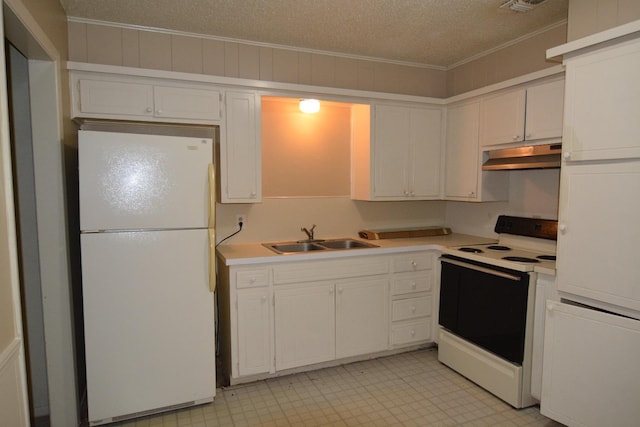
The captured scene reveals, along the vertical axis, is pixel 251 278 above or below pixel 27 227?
below

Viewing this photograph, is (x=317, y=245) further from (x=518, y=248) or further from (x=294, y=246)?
(x=518, y=248)

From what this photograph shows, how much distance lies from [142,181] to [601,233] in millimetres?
2464

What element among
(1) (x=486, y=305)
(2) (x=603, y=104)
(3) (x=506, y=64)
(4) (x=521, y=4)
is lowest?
(1) (x=486, y=305)

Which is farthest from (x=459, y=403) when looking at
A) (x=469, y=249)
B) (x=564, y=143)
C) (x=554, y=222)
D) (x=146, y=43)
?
(x=146, y=43)

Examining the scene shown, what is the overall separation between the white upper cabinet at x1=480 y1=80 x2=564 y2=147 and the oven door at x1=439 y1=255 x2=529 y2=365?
0.97 m

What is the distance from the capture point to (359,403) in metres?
2.55

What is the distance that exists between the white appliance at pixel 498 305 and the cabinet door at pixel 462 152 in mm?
409

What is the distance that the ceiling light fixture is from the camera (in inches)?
129

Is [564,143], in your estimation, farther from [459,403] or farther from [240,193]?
[240,193]

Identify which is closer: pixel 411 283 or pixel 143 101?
pixel 143 101

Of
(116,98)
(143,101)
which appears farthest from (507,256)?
(116,98)

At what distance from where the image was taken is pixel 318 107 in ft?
11.0

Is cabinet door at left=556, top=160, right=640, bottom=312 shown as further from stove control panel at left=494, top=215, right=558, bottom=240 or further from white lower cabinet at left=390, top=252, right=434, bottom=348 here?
white lower cabinet at left=390, top=252, right=434, bottom=348

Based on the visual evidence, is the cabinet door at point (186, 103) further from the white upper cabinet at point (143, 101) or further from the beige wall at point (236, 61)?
the beige wall at point (236, 61)
